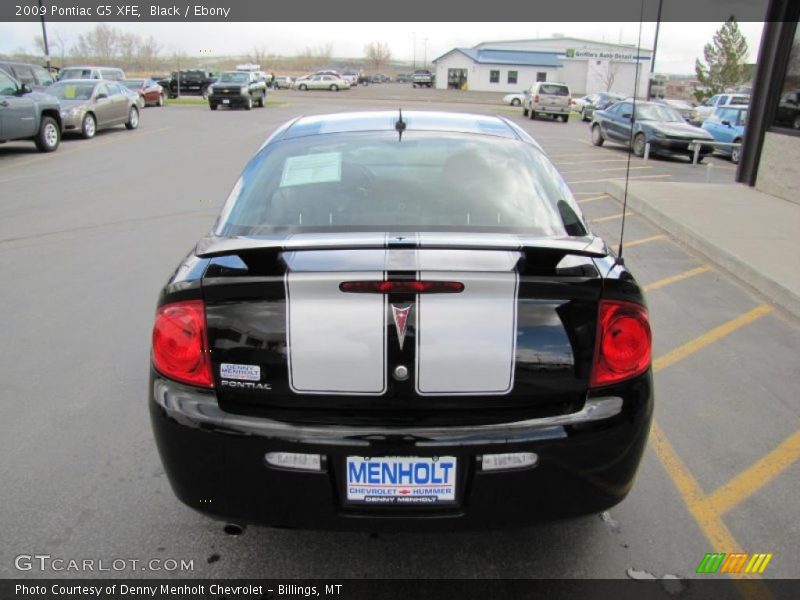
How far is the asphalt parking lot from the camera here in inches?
104

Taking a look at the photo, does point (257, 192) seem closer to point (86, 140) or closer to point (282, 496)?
point (282, 496)

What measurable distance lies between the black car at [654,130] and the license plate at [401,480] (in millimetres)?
15606

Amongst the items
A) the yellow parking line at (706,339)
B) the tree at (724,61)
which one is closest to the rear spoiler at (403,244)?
the yellow parking line at (706,339)

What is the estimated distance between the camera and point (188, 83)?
4328 centimetres

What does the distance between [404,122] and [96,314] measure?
3.23 meters

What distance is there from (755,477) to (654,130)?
15.7m

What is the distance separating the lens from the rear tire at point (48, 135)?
14.2m

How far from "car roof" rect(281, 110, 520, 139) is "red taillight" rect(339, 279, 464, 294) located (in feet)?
5.01

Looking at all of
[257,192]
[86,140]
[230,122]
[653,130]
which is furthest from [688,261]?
[230,122]

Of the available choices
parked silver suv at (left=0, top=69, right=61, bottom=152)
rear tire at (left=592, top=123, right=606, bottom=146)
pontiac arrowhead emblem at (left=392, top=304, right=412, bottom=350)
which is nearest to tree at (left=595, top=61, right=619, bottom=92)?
rear tire at (left=592, top=123, right=606, bottom=146)

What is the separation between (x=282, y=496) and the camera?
7.17 ft

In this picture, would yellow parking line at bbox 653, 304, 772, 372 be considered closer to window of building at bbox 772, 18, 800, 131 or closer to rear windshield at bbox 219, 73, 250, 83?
window of building at bbox 772, 18, 800, 131

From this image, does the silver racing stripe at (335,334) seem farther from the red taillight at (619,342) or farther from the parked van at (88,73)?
the parked van at (88,73)

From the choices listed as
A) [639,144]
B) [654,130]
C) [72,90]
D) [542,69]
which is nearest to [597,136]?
[639,144]
